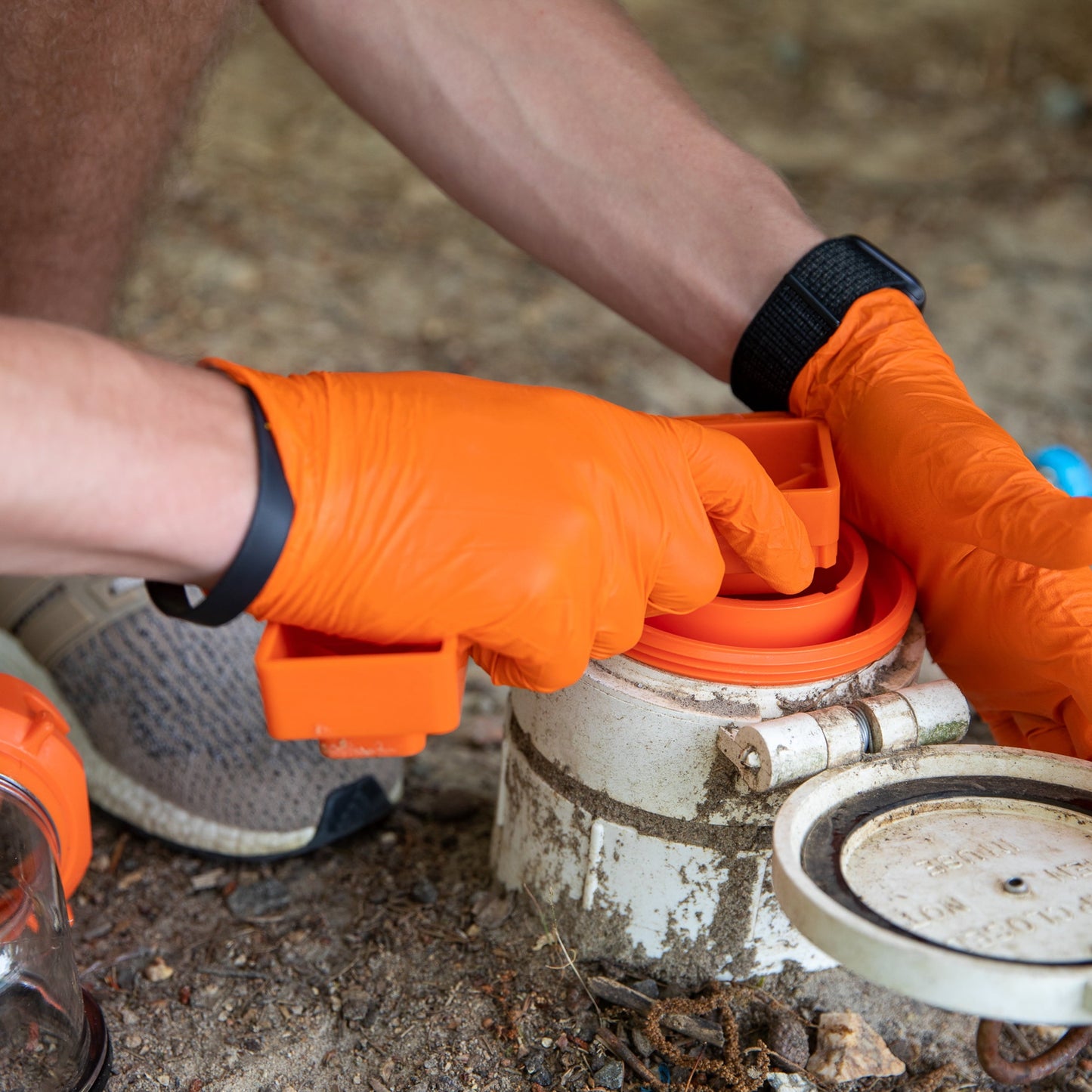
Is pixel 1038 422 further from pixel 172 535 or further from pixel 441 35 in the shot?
pixel 172 535

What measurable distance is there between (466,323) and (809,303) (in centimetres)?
177

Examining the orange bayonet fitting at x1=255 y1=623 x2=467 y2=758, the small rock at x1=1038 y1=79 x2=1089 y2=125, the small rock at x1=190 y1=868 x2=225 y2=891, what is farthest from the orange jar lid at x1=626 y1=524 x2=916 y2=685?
the small rock at x1=1038 y1=79 x2=1089 y2=125

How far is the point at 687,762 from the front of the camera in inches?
42.7

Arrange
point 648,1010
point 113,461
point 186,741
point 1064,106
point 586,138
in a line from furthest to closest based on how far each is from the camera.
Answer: point 1064,106 → point 186,741 → point 586,138 → point 648,1010 → point 113,461

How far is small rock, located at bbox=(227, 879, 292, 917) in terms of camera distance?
4.61 feet

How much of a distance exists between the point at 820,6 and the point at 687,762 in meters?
4.71

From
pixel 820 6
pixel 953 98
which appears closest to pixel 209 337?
pixel 953 98

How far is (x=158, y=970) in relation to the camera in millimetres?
1306

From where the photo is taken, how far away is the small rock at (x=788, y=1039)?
1146mm

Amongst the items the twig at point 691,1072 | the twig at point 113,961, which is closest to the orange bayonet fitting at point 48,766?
the twig at point 113,961

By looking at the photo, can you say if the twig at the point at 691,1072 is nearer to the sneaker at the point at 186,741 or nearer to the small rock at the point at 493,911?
the small rock at the point at 493,911

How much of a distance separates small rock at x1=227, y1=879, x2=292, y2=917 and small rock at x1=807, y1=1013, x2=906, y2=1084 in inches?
25.6

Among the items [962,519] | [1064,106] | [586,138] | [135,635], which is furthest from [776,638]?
[1064,106]

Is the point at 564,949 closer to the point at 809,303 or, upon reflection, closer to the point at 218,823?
the point at 218,823
